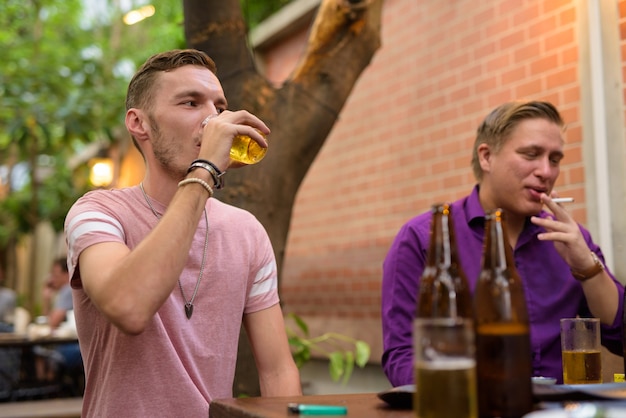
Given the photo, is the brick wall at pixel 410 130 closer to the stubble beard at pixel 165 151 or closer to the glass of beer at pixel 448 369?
the stubble beard at pixel 165 151

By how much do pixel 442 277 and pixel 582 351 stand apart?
78 cm

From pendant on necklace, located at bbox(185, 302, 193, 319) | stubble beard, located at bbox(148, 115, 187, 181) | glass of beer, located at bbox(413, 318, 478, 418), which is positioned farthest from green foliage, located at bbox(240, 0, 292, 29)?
glass of beer, located at bbox(413, 318, 478, 418)

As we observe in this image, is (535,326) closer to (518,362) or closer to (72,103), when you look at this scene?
(518,362)

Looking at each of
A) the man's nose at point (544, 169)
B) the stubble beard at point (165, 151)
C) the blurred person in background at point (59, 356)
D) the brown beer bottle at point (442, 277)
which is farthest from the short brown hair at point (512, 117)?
the blurred person in background at point (59, 356)

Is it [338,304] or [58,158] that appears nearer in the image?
[338,304]

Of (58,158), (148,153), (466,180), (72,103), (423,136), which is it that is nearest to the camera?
(148,153)

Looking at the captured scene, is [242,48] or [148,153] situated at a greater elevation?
[242,48]

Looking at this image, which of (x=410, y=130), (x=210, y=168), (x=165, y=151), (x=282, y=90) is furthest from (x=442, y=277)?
(x=410, y=130)

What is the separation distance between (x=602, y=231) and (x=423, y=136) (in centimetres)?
135

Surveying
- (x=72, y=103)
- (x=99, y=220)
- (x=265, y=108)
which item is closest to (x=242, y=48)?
(x=265, y=108)

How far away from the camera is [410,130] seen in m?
4.25

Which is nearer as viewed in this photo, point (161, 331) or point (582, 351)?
point (582, 351)

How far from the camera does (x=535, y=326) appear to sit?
227 cm

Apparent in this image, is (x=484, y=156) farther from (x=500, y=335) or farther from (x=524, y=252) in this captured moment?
(x=500, y=335)
